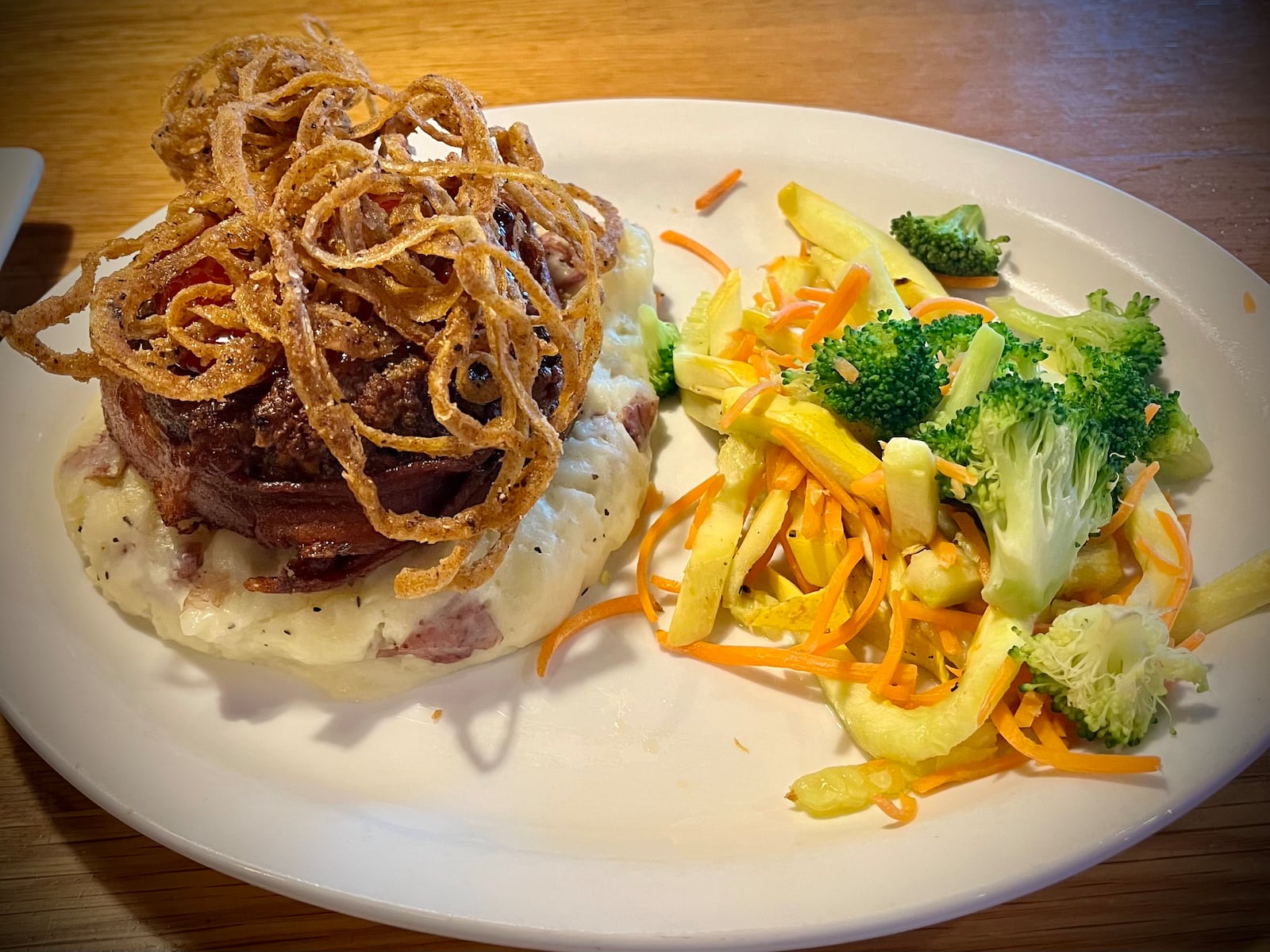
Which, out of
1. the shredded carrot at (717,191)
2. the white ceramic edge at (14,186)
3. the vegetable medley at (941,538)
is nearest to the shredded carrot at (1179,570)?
the vegetable medley at (941,538)

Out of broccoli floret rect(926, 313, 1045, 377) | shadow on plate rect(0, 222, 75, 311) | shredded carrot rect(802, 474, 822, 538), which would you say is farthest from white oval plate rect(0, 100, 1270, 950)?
shadow on plate rect(0, 222, 75, 311)

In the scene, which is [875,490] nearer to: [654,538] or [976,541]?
Result: [976,541]

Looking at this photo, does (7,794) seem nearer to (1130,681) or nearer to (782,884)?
(782,884)

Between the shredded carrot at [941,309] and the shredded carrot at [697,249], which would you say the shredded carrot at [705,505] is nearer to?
the shredded carrot at [941,309]

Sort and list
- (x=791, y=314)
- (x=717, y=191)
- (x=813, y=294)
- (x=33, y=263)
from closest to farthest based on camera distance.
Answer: (x=791, y=314) → (x=813, y=294) → (x=717, y=191) → (x=33, y=263)

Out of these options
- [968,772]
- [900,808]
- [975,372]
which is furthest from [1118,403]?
[900,808]

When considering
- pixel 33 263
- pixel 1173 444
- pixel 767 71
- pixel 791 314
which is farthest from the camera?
pixel 767 71
